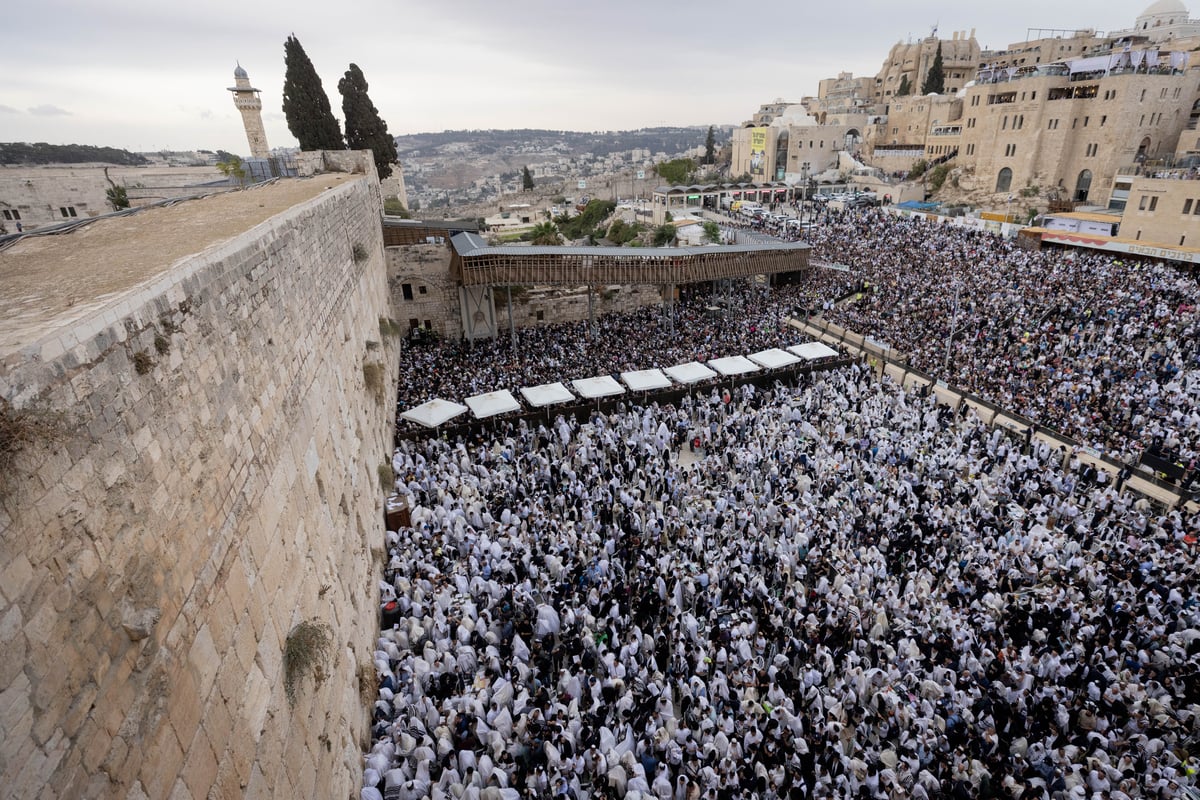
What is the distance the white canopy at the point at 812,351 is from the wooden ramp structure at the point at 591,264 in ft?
20.5

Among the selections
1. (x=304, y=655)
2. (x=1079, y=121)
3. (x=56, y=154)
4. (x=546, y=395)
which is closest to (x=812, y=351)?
(x=546, y=395)

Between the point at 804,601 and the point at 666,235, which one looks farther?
the point at 666,235

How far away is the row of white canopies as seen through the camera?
51.3 feet

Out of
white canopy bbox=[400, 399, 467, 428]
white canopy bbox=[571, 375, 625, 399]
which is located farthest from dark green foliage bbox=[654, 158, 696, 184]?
white canopy bbox=[400, 399, 467, 428]

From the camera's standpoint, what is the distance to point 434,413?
50.7ft

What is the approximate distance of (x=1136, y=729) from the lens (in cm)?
741

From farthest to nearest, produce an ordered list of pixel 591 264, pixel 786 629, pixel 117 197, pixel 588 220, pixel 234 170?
pixel 588 220 < pixel 591 264 < pixel 234 170 < pixel 117 197 < pixel 786 629

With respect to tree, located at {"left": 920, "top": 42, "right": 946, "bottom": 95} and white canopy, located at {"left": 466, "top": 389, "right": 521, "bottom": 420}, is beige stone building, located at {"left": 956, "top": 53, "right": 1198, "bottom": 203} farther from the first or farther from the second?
white canopy, located at {"left": 466, "top": 389, "right": 521, "bottom": 420}

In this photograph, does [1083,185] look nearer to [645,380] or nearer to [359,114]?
[645,380]

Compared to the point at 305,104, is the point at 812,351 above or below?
below

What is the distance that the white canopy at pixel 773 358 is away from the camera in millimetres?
18938

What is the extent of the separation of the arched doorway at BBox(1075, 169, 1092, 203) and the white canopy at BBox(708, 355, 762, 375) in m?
33.6

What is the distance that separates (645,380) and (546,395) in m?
3.09

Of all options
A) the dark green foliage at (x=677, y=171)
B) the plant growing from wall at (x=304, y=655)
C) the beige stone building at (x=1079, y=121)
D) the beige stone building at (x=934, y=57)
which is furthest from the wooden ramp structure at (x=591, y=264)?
the beige stone building at (x=934, y=57)
